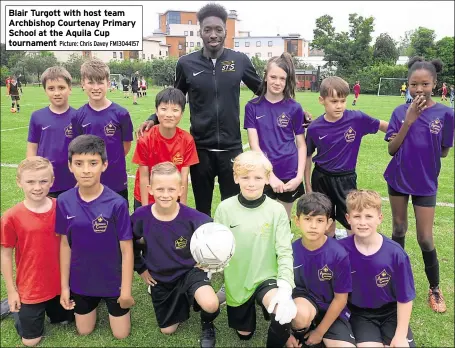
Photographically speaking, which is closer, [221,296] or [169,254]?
[169,254]

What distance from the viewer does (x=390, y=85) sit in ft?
134

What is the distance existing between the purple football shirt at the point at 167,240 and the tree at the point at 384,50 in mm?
53143

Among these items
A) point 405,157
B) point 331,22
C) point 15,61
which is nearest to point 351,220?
point 405,157

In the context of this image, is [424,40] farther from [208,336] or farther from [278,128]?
[208,336]

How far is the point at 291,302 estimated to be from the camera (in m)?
2.56

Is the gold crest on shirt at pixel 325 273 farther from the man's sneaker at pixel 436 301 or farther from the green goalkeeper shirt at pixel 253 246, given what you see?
the man's sneaker at pixel 436 301

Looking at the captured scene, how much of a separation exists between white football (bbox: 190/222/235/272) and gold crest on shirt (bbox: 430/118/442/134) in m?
1.86

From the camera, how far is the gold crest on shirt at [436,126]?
327 cm

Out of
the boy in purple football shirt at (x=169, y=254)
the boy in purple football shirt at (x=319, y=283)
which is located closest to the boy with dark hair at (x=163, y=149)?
the boy in purple football shirt at (x=169, y=254)

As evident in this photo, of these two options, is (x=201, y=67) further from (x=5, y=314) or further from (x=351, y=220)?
(x=5, y=314)

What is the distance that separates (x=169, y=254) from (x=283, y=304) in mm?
971

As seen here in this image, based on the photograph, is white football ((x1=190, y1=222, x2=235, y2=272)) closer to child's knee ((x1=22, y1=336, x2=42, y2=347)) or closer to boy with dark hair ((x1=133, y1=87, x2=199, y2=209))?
boy with dark hair ((x1=133, y1=87, x2=199, y2=209))

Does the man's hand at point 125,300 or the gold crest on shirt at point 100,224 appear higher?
the gold crest on shirt at point 100,224

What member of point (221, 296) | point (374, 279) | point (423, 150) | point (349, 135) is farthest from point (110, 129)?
point (423, 150)
